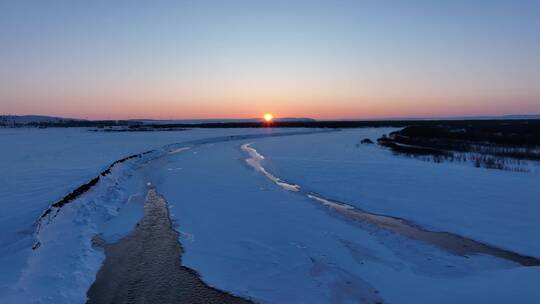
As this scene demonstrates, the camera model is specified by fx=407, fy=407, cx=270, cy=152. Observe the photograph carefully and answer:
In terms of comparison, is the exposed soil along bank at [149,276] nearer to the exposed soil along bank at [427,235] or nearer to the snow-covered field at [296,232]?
the snow-covered field at [296,232]

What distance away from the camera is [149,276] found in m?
6.82

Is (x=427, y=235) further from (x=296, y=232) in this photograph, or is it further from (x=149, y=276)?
(x=149, y=276)

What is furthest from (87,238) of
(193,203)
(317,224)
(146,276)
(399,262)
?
(399,262)

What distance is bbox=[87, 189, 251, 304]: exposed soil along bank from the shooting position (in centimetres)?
600

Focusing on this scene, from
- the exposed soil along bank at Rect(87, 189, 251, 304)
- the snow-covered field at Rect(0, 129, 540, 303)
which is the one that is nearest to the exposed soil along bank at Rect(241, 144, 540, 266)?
the snow-covered field at Rect(0, 129, 540, 303)

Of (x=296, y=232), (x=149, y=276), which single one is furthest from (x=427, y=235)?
(x=149, y=276)

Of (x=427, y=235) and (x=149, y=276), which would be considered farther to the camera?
(x=427, y=235)

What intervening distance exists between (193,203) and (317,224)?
426 centimetres

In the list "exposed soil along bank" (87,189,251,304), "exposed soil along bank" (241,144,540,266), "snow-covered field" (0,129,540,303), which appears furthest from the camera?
"exposed soil along bank" (241,144,540,266)

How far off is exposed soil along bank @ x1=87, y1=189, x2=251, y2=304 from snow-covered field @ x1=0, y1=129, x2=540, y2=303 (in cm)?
23

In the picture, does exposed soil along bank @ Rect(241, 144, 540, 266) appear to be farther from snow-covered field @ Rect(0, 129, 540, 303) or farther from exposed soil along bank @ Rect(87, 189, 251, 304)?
exposed soil along bank @ Rect(87, 189, 251, 304)

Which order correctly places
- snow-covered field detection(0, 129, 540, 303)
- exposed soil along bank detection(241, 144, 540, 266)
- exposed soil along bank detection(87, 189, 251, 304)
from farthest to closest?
exposed soil along bank detection(241, 144, 540, 266) → snow-covered field detection(0, 129, 540, 303) → exposed soil along bank detection(87, 189, 251, 304)

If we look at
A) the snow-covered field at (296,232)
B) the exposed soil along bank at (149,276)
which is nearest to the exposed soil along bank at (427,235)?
the snow-covered field at (296,232)

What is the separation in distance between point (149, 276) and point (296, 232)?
11.5 feet
